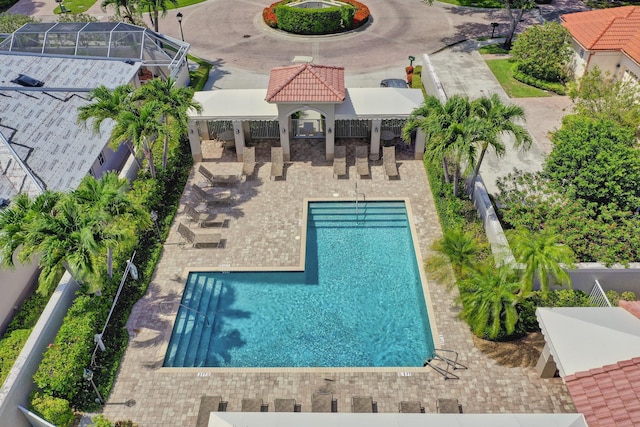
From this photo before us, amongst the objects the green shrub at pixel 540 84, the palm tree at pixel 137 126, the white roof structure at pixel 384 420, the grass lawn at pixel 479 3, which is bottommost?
the white roof structure at pixel 384 420

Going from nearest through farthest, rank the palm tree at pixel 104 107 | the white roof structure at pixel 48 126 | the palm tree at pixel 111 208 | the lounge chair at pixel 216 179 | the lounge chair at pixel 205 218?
the palm tree at pixel 111 208 → the palm tree at pixel 104 107 → the white roof structure at pixel 48 126 → the lounge chair at pixel 205 218 → the lounge chair at pixel 216 179

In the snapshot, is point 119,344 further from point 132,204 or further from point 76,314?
point 132,204

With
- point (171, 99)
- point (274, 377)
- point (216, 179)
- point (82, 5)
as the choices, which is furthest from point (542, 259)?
point (82, 5)

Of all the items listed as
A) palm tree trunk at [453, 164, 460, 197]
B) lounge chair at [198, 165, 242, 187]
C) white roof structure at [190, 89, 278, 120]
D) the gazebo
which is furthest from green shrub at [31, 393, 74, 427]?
palm tree trunk at [453, 164, 460, 197]

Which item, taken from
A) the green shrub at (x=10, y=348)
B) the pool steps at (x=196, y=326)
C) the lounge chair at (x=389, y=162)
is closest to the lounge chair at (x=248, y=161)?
the lounge chair at (x=389, y=162)

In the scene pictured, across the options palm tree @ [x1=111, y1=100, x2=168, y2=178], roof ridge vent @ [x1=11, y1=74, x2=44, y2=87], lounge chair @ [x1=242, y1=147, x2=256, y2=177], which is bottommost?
lounge chair @ [x1=242, y1=147, x2=256, y2=177]

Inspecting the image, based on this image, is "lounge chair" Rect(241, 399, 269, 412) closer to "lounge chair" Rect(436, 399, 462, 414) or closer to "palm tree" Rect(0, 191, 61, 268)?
"lounge chair" Rect(436, 399, 462, 414)

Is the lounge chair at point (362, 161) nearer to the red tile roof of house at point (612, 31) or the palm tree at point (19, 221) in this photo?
the palm tree at point (19, 221)
